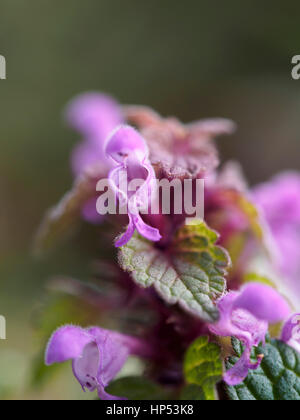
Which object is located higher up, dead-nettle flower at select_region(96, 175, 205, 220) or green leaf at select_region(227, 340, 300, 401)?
dead-nettle flower at select_region(96, 175, 205, 220)

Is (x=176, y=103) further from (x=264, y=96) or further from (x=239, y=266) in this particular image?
(x=239, y=266)

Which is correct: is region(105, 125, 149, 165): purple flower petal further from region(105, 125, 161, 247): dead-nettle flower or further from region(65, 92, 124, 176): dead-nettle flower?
region(65, 92, 124, 176): dead-nettle flower

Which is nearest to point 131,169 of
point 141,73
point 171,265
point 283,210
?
point 171,265

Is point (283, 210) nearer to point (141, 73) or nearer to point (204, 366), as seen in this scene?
point (204, 366)

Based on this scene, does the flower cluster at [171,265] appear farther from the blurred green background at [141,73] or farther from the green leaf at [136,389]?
the blurred green background at [141,73]

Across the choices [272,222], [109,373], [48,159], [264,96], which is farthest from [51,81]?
[109,373]

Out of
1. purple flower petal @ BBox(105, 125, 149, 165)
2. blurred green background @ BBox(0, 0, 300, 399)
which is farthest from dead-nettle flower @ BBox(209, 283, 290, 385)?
blurred green background @ BBox(0, 0, 300, 399)
